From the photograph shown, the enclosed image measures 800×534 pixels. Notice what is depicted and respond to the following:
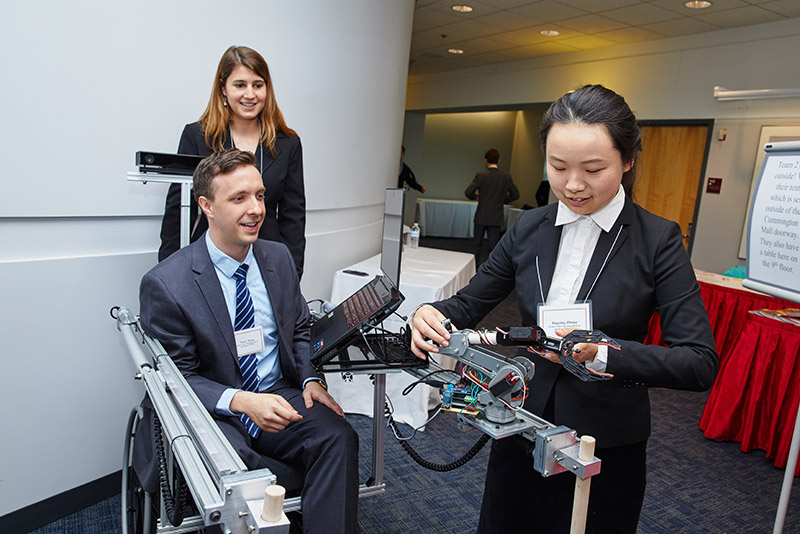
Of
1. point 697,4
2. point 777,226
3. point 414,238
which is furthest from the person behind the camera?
point 697,4

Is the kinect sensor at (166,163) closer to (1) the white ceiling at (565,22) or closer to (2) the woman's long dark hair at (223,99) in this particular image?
(2) the woman's long dark hair at (223,99)

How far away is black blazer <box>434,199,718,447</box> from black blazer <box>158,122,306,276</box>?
1278mm

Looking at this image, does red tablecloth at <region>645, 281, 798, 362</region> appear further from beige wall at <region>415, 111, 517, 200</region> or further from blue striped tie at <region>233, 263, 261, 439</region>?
beige wall at <region>415, 111, 517, 200</region>

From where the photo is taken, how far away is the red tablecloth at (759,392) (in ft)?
9.48

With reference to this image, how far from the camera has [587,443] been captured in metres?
0.87

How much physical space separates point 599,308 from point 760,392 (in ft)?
8.66

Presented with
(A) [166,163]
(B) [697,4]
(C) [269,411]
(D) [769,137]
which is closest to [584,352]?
(C) [269,411]

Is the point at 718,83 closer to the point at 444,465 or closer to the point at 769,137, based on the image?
the point at 769,137

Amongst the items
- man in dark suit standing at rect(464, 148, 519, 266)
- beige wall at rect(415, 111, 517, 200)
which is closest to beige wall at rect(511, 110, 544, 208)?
beige wall at rect(415, 111, 517, 200)

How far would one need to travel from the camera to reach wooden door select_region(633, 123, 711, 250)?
20.9 ft

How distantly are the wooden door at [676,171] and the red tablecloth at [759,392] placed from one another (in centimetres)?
335

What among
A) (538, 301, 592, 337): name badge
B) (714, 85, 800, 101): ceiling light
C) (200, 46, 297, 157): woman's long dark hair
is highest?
(714, 85, 800, 101): ceiling light

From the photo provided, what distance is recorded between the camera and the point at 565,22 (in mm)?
6301

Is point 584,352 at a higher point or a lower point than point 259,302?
higher
